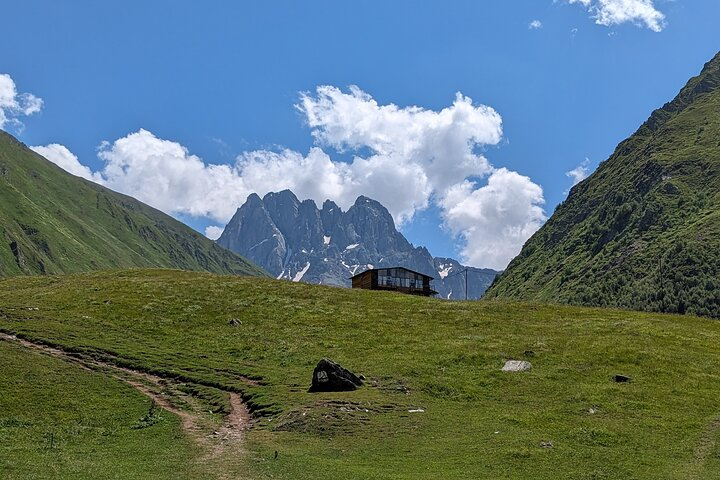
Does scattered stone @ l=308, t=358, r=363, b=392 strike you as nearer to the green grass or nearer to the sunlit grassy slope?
the sunlit grassy slope

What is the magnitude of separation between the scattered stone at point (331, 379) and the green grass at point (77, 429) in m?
10.2

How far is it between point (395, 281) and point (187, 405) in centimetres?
8108

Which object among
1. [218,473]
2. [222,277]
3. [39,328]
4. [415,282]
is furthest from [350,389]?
[415,282]

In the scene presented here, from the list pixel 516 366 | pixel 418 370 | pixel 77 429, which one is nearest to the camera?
pixel 77 429

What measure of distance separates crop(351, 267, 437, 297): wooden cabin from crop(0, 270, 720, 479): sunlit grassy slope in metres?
28.6

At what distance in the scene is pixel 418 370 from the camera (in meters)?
46.5

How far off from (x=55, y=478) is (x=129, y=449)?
Answer: 21.4ft

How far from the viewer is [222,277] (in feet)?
313

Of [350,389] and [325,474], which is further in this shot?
[350,389]

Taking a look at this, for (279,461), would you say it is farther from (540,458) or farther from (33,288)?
(33,288)

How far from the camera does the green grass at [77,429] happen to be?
24141 millimetres

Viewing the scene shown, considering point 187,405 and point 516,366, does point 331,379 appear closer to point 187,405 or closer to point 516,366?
point 187,405

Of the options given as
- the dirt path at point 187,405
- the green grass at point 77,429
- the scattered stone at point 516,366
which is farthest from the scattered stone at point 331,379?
the scattered stone at point 516,366

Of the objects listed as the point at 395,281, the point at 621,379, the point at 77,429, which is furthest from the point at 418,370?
the point at 395,281
